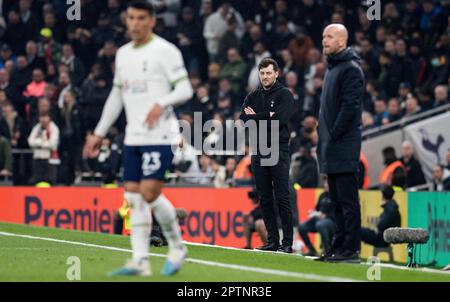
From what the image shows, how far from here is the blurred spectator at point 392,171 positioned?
20.0 m

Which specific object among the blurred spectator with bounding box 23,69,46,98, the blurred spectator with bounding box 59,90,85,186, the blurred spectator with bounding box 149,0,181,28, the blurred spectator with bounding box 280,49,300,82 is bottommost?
the blurred spectator with bounding box 59,90,85,186

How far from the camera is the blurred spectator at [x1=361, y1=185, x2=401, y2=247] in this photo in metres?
18.7

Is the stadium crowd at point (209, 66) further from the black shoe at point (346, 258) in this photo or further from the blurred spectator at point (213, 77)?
the black shoe at point (346, 258)

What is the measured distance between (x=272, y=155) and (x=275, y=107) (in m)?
0.53

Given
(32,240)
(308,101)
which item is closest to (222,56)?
(308,101)

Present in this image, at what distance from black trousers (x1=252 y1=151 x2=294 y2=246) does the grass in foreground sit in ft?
2.07

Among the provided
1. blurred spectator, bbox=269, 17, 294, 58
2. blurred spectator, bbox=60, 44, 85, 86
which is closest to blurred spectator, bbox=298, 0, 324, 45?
blurred spectator, bbox=269, 17, 294, 58

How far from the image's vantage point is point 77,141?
25.0 meters

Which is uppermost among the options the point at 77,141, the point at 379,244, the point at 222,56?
the point at 222,56

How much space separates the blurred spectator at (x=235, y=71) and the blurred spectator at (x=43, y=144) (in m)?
4.14

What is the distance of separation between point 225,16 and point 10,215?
6937 mm

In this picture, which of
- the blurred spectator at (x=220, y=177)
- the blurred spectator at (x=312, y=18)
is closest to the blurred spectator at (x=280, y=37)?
the blurred spectator at (x=312, y=18)

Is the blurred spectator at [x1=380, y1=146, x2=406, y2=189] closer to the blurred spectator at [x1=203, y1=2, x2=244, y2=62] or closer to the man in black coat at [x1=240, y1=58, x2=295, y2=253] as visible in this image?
the man in black coat at [x1=240, y1=58, x2=295, y2=253]
